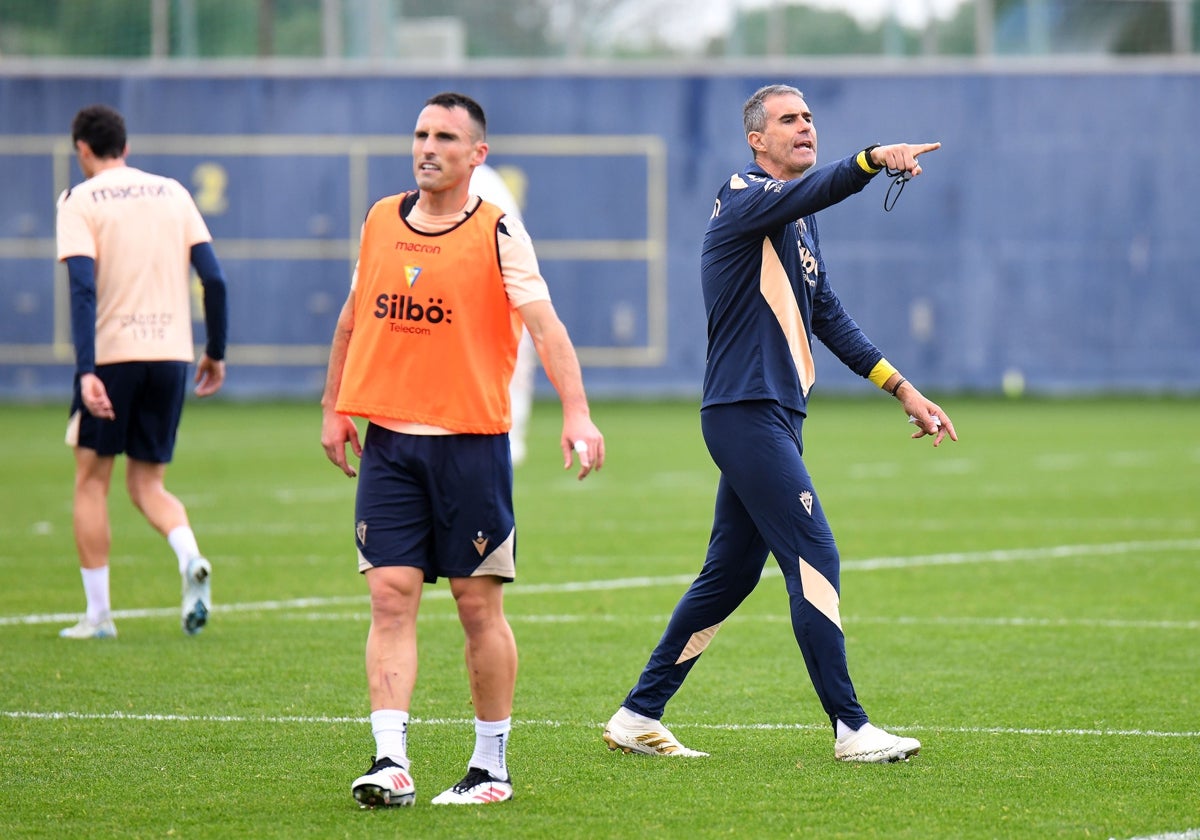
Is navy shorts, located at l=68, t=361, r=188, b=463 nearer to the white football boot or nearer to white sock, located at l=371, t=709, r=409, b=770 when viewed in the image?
the white football boot

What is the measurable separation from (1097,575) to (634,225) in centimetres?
2071

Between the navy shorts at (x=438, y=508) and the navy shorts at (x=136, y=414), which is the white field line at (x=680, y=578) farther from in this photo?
the navy shorts at (x=438, y=508)

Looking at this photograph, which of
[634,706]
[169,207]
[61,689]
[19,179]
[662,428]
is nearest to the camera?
[634,706]

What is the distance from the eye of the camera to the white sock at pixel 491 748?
5770 millimetres

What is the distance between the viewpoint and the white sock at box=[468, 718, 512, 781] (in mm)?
5770

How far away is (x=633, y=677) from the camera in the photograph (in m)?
8.00

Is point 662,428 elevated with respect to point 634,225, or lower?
lower

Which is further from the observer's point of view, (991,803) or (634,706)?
(634,706)

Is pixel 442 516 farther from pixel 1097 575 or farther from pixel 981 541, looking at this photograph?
pixel 981 541

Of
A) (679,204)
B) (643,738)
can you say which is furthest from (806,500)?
(679,204)

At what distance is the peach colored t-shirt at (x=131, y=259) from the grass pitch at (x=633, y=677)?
1451 mm

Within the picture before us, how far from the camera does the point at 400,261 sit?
5727 mm

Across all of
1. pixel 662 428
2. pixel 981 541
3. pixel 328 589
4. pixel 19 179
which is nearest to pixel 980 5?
pixel 662 428

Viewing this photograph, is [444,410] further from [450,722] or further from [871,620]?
[871,620]
